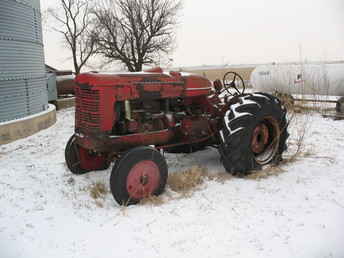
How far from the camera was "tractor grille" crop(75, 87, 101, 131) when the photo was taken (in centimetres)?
389

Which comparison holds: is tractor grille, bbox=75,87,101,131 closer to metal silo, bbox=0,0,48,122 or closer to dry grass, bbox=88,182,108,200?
dry grass, bbox=88,182,108,200

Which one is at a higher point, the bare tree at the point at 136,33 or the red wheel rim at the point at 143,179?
the bare tree at the point at 136,33

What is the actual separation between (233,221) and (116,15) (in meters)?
15.2

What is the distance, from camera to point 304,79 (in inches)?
484

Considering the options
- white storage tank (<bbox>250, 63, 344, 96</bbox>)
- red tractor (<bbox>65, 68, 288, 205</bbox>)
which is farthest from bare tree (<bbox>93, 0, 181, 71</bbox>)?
red tractor (<bbox>65, 68, 288, 205</bbox>)

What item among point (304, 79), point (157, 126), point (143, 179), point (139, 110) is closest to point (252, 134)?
point (157, 126)

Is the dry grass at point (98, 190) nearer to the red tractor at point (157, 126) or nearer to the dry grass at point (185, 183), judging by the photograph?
the red tractor at point (157, 126)

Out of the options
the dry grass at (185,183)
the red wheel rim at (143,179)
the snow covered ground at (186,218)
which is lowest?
the snow covered ground at (186,218)

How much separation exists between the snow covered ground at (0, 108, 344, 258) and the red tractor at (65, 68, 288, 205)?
0.88 ft

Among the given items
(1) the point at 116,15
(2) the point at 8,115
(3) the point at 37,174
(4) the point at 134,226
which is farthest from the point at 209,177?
(1) the point at 116,15

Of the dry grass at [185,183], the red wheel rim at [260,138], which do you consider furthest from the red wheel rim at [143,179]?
the red wheel rim at [260,138]

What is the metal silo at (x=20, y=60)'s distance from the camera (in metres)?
7.07

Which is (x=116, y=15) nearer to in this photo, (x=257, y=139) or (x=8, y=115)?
(x=8, y=115)

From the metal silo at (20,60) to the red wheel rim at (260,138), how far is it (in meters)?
5.37
